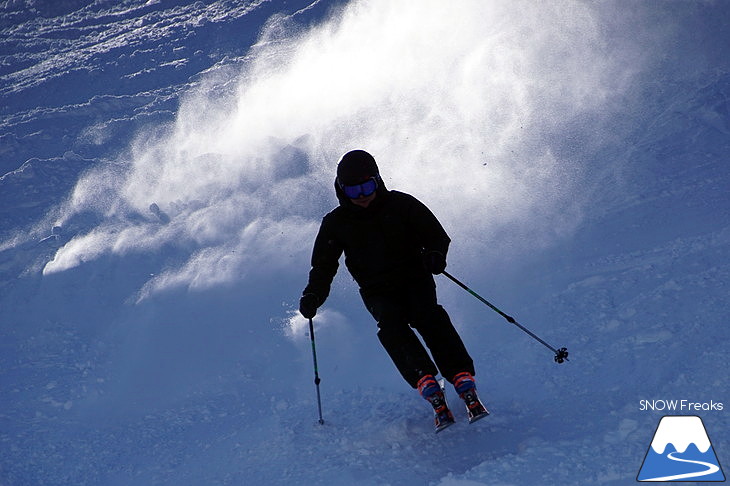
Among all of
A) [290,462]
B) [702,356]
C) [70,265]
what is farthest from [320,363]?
[70,265]

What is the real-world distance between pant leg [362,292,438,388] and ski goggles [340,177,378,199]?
720mm

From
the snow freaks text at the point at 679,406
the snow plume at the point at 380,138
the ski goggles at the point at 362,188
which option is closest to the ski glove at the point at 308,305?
the ski goggles at the point at 362,188

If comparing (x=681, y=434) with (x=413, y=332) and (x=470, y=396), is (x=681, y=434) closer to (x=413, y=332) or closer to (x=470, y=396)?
(x=470, y=396)

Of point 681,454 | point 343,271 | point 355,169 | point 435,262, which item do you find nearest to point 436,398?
point 435,262

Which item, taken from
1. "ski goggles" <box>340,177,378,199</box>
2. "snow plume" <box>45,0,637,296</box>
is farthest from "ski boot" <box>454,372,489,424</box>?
"snow plume" <box>45,0,637,296</box>

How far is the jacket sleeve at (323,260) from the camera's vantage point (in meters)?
4.54

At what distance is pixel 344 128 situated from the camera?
10.3 metres

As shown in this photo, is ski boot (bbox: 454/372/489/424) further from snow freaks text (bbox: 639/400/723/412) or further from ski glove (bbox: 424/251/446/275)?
snow freaks text (bbox: 639/400/723/412)

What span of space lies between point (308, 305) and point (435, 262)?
951mm

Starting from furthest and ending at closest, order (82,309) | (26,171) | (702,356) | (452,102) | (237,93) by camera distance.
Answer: (237,93) < (26,171) < (452,102) < (82,309) < (702,356)

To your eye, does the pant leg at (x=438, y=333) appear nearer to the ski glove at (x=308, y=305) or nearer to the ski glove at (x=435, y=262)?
the ski glove at (x=435, y=262)

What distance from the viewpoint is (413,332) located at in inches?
168

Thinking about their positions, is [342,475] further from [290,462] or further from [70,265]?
[70,265]

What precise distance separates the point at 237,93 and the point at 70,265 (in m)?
6.00
